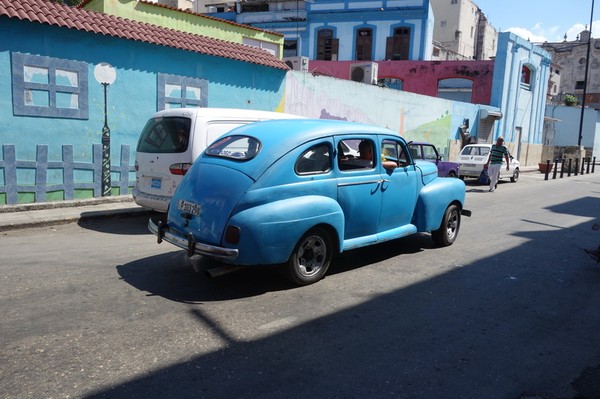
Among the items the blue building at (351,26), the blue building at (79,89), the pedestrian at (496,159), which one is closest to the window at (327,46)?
the blue building at (351,26)

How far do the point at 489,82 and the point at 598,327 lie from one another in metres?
27.2

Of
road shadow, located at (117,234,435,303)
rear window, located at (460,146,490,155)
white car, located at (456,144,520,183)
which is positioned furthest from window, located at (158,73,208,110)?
rear window, located at (460,146,490,155)

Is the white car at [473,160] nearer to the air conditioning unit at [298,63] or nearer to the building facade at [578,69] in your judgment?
the air conditioning unit at [298,63]

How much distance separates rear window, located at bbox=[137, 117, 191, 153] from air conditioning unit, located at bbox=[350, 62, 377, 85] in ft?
45.8

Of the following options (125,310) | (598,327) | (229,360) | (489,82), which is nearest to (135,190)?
(125,310)

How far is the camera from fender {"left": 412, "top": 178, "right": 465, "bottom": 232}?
6.94 meters

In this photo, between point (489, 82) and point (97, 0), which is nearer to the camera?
point (97, 0)

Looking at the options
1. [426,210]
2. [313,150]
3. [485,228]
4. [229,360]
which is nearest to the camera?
[229,360]

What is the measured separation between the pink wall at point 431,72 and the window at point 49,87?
20.1 metres

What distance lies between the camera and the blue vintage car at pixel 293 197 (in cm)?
490

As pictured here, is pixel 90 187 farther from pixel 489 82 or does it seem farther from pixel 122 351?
pixel 489 82

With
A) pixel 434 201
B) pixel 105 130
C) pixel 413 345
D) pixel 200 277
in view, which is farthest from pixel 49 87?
pixel 413 345

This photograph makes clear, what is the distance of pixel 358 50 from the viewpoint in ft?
105

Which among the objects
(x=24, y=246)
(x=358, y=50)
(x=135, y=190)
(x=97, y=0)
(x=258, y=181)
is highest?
(x=358, y=50)
